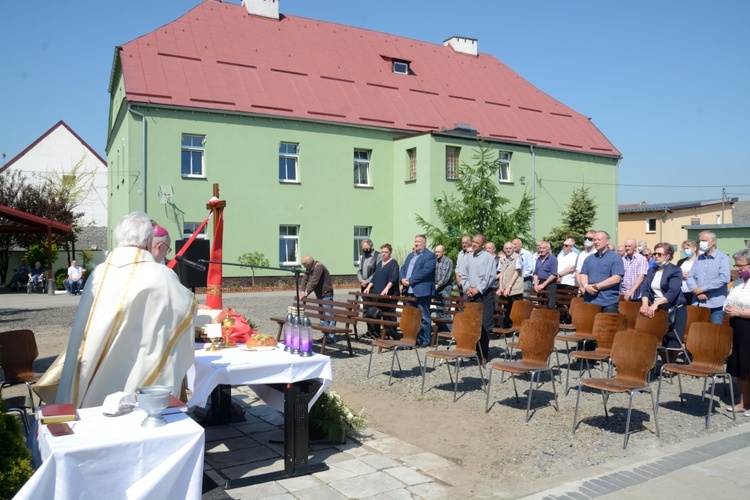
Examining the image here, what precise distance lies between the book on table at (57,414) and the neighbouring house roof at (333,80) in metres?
21.0

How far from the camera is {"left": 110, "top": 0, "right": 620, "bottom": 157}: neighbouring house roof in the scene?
24.5 meters

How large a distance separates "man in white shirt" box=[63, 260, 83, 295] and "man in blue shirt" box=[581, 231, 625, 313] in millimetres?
20517

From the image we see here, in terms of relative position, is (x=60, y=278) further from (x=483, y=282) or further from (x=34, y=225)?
(x=483, y=282)

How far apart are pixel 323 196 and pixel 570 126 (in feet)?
48.0

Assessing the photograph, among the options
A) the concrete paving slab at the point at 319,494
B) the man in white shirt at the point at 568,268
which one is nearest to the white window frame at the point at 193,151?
the man in white shirt at the point at 568,268

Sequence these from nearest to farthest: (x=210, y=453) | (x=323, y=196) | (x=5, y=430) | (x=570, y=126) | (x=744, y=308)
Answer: (x=5, y=430), (x=210, y=453), (x=744, y=308), (x=323, y=196), (x=570, y=126)

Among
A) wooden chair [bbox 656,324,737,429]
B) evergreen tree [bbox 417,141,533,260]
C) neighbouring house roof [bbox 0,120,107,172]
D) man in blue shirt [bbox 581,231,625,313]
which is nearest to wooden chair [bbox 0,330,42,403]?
wooden chair [bbox 656,324,737,429]

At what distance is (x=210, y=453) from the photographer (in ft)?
18.3

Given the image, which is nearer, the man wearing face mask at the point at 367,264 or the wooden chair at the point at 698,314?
the wooden chair at the point at 698,314

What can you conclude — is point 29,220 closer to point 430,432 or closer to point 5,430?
point 430,432

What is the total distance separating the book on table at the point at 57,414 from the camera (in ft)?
10.8

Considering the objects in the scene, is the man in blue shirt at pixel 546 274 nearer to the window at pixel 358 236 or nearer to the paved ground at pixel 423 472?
the paved ground at pixel 423 472

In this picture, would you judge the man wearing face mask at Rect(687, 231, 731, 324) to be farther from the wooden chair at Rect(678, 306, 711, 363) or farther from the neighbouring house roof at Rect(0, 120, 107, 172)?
the neighbouring house roof at Rect(0, 120, 107, 172)

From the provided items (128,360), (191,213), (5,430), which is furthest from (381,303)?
(191,213)
